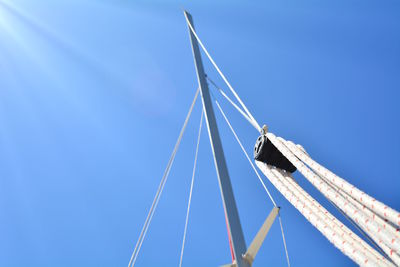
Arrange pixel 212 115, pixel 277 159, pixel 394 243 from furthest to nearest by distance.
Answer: pixel 277 159 < pixel 212 115 < pixel 394 243

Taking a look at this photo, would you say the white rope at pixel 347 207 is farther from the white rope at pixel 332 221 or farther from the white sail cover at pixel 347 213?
the white rope at pixel 332 221

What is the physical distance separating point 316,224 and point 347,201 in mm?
739

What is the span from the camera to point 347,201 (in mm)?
3936

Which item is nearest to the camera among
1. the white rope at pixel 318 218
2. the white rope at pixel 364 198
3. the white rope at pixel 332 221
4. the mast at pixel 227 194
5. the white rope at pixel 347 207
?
the white rope at pixel 364 198

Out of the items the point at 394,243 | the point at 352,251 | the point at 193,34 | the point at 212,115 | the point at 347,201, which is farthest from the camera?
the point at 193,34

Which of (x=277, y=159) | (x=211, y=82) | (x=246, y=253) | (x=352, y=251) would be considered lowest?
(x=246, y=253)

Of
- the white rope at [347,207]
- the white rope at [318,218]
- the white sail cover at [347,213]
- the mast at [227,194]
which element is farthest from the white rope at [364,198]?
the mast at [227,194]

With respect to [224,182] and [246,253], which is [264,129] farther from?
[246,253]

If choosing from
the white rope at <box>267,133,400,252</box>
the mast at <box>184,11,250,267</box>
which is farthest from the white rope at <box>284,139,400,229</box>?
the mast at <box>184,11,250,267</box>

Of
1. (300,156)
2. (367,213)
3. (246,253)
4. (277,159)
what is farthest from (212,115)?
(367,213)

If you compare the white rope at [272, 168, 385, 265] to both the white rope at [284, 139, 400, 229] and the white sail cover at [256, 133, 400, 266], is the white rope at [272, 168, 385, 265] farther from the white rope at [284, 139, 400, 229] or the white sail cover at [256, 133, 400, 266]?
the white rope at [284, 139, 400, 229]

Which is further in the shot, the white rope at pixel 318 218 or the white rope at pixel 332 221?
the white rope at pixel 332 221

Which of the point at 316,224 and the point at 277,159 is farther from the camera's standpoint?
the point at 277,159

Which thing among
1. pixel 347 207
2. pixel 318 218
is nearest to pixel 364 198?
pixel 347 207
